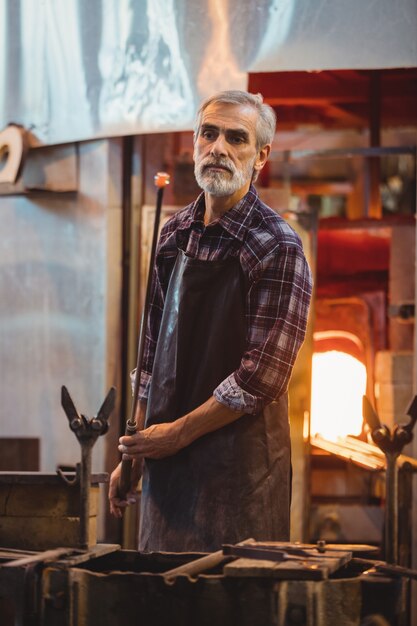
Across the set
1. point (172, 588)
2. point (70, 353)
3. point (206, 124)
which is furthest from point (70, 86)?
point (172, 588)

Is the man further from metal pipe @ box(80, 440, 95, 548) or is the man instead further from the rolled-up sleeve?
metal pipe @ box(80, 440, 95, 548)

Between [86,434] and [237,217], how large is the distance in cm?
133

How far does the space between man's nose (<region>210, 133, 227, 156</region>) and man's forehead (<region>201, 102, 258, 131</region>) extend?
5 centimetres

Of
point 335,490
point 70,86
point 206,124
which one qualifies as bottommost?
point 335,490

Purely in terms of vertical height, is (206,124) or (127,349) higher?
(206,124)

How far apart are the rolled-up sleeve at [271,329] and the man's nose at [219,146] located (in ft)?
1.50

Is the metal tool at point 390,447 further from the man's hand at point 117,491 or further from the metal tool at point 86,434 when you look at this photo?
the man's hand at point 117,491

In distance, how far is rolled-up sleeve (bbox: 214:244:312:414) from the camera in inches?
151

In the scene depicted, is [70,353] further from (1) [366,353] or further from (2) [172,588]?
(2) [172,588]

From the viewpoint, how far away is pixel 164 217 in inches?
272

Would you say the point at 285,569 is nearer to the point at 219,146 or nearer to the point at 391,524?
the point at 391,524

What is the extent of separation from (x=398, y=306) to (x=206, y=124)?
3.54 meters

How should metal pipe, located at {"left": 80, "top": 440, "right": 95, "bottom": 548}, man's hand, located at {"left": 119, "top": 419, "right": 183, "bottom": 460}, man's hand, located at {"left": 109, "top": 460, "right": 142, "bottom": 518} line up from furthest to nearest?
man's hand, located at {"left": 109, "top": 460, "right": 142, "bottom": 518}, man's hand, located at {"left": 119, "top": 419, "right": 183, "bottom": 460}, metal pipe, located at {"left": 80, "top": 440, "right": 95, "bottom": 548}

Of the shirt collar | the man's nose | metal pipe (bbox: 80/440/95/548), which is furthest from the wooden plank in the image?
the man's nose
